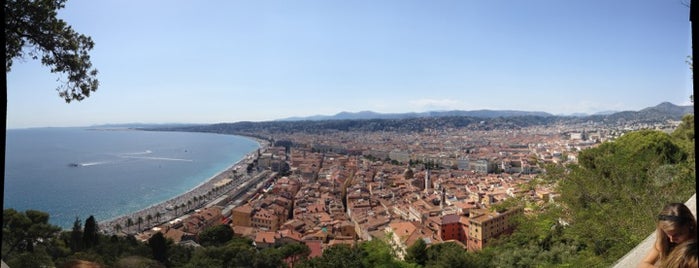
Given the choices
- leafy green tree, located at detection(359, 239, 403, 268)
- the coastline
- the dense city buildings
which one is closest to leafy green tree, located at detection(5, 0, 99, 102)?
the dense city buildings

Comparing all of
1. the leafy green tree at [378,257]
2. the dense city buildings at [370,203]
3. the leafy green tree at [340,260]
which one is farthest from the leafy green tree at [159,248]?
the leafy green tree at [378,257]

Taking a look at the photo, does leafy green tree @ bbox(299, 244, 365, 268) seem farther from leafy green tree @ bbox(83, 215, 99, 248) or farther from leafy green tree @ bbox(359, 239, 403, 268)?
leafy green tree @ bbox(83, 215, 99, 248)

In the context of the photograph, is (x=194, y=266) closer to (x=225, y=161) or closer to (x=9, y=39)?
(x=9, y=39)

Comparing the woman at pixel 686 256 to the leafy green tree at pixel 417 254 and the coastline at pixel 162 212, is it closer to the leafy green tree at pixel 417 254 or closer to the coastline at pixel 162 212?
the leafy green tree at pixel 417 254

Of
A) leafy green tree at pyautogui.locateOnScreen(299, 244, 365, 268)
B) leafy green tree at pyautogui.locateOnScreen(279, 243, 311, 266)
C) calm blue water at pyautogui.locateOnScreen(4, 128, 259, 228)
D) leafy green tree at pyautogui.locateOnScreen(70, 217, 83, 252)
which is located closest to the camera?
leafy green tree at pyautogui.locateOnScreen(299, 244, 365, 268)

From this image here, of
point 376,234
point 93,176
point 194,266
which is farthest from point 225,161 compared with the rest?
point 194,266

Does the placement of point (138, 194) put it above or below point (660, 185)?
below

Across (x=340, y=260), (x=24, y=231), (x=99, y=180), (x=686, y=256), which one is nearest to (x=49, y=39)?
(x=686, y=256)
